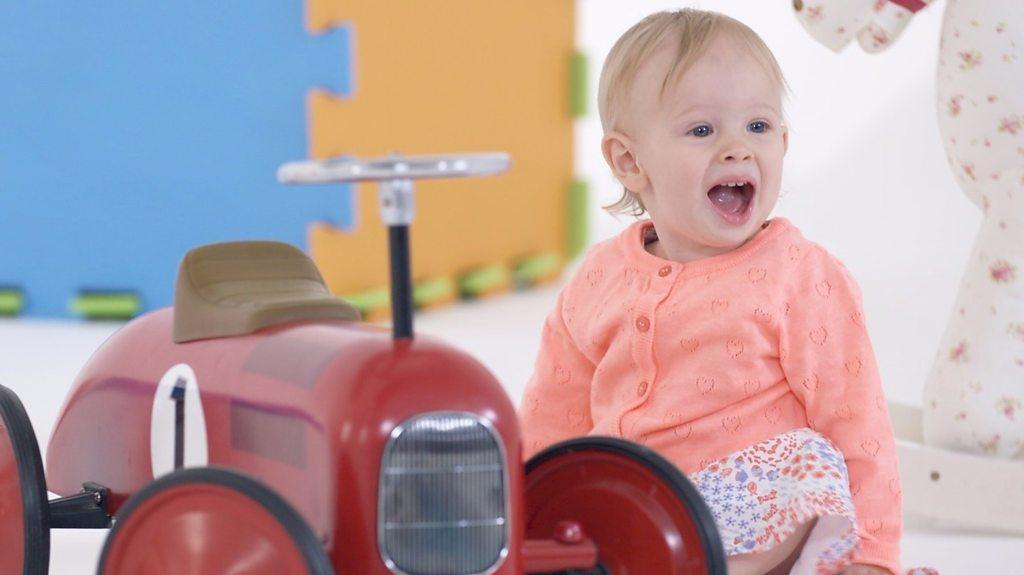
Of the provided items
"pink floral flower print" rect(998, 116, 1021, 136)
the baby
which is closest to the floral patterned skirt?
the baby

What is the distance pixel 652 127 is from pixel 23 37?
1486 millimetres

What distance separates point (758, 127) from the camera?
104cm

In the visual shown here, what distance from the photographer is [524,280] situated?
2646mm

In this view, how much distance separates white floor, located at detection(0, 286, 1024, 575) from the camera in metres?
1.22

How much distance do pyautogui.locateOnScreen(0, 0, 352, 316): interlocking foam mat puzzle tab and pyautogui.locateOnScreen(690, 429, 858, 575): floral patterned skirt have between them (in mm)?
1202

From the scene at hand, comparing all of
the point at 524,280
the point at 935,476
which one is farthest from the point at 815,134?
the point at 935,476

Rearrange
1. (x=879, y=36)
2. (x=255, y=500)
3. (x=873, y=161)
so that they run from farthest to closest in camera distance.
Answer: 1. (x=873, y=161)
2. (x=879, y=36)
3. (x=255, y=500)

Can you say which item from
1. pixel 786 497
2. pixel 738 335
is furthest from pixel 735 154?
pixel 786 497

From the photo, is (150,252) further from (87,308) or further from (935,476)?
(935,476)

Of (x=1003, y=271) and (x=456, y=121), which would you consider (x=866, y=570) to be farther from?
(x=456, y=121)

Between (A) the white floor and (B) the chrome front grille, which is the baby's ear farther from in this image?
(B) the chrome front grille

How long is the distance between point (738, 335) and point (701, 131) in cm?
15

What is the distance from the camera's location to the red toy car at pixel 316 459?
769 mm

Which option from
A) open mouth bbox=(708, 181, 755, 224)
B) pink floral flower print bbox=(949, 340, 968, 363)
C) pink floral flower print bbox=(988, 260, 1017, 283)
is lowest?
pink floral flower print bbox=(949, 340, 968, 363)
